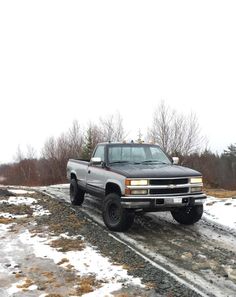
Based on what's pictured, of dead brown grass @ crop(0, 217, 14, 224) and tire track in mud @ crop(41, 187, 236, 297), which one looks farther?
dead brown grass @ crop(0, 217, 14, 224)

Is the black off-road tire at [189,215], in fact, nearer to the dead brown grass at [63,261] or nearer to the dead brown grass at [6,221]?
the dead brown grass at [63,261]

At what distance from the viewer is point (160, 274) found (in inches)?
213

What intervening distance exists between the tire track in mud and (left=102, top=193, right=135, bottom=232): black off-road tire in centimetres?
21

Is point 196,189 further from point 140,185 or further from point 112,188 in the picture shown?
point 112,188

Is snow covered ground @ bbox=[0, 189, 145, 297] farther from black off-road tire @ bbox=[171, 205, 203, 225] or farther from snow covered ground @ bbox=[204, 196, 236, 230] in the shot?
snow covered ground @ bbox=[204, 196, 236, 230]

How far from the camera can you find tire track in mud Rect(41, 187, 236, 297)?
5.19 metres

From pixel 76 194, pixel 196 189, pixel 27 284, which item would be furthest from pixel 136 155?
pixel 27 284

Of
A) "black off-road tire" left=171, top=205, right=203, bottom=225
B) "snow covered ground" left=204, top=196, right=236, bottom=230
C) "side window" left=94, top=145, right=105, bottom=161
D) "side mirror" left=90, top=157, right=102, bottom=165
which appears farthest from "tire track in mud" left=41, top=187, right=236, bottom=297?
"side window" left=94, top=145, right=105, bottom=161

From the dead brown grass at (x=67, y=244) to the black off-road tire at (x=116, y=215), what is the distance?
3.40 feet

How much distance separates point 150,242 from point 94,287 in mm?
2497

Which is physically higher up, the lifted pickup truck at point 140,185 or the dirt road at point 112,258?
the lifted pickup truck at point 140,185

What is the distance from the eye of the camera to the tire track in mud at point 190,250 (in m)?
5.19

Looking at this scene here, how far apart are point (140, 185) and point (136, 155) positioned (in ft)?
5.54

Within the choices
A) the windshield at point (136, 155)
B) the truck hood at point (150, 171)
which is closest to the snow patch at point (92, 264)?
the truck hood at point (150, 171)
